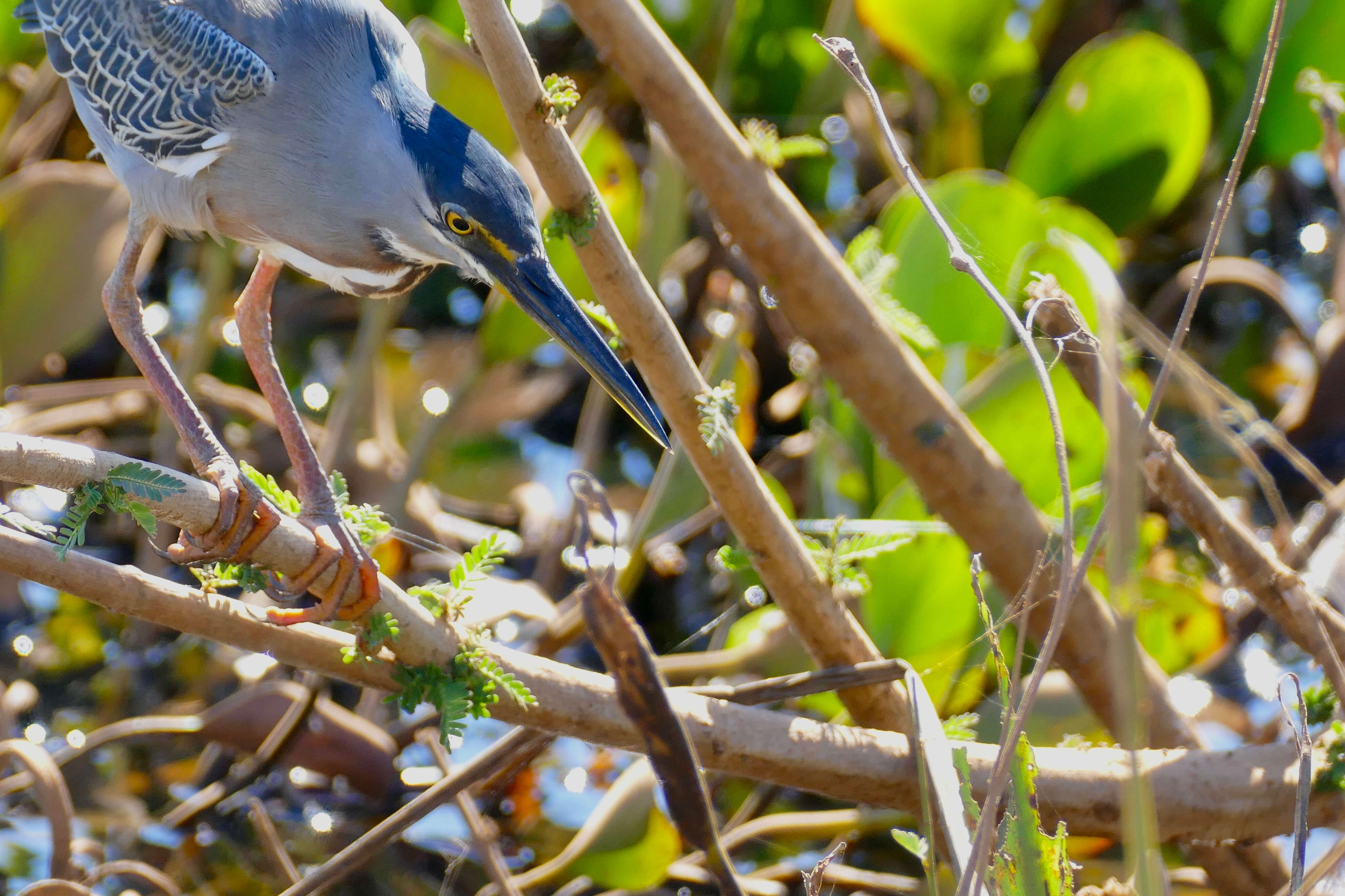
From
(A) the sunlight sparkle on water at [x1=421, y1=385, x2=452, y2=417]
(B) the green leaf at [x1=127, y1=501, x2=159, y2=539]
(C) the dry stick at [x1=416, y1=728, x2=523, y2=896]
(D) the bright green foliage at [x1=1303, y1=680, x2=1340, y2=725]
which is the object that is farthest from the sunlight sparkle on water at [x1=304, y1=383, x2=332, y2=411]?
(D) the bright green foliage at [x1=1303, y1=680, x2=1340, y2=725]

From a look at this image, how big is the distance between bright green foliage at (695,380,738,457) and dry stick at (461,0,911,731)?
19 mm

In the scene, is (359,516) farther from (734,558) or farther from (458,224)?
(734,558)

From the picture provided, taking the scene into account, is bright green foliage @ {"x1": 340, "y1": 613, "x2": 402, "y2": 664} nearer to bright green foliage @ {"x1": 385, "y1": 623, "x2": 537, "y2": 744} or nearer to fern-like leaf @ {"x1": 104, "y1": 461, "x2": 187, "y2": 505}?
bright green foliage @ {"x1": 385, "y1": 623, "x2": 537, "y2": 744}

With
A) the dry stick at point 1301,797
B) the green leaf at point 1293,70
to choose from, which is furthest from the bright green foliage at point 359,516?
the green leaf at point 1293,70

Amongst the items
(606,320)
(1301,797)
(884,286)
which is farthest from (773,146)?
(1301,797)

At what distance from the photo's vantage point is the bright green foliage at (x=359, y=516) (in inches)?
68.6

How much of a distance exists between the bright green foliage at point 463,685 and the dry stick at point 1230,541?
994mm

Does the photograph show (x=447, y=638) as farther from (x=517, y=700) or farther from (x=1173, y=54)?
(x=1173, y=54)

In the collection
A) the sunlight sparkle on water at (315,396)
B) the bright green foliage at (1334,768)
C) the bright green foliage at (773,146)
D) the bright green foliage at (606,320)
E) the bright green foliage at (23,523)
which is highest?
the bright green foliage at (773,146)

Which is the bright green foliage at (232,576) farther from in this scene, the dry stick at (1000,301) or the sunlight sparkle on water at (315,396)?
the sunlight sparkle on water at (315,396)

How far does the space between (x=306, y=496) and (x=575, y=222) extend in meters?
0.66

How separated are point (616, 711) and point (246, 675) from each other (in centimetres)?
136

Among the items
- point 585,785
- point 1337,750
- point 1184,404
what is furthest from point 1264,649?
point 585,785

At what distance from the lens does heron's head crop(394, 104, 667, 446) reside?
1.67 m
